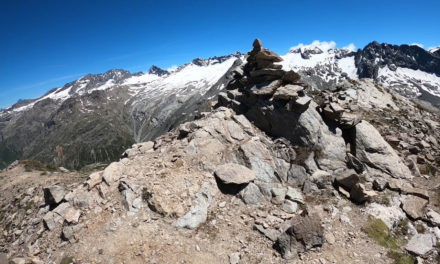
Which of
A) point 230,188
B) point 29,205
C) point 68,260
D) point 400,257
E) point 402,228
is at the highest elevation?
point 230,188

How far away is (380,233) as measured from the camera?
15977 mm

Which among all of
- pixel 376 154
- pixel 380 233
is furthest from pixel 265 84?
pixel 380 233

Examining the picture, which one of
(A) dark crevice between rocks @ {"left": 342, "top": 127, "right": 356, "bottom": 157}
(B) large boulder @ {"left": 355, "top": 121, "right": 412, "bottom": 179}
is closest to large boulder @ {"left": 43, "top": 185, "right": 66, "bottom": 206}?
(A) dark crevice between rocks @ {"left": 342, "top": 127, "right": 356, "bottom": 157}

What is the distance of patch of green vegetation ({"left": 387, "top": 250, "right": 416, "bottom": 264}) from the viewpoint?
46.3ft

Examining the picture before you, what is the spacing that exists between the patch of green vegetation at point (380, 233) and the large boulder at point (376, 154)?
22.8ft

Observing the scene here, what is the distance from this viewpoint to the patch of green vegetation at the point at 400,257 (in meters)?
14.1

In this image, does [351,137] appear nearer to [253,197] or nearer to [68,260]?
[253,197]

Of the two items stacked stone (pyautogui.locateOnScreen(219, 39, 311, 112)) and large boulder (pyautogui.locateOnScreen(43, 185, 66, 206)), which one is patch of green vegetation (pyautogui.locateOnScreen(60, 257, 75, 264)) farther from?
stacked stone (pyautogui.locateOnScreen(219, 39, 311, 112))

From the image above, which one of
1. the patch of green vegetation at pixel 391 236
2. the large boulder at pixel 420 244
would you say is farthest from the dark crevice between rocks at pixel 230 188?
the large boulder at pixel 420 244

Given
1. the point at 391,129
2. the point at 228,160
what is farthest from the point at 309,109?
the point at 391,129

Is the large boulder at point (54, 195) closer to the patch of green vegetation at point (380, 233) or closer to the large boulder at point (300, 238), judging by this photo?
the large boulder at point (300, 238)

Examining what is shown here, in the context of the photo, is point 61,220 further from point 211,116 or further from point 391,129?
point 391,129

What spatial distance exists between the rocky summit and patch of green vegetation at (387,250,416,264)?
3.2 inches

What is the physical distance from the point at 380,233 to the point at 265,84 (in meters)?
15.8
